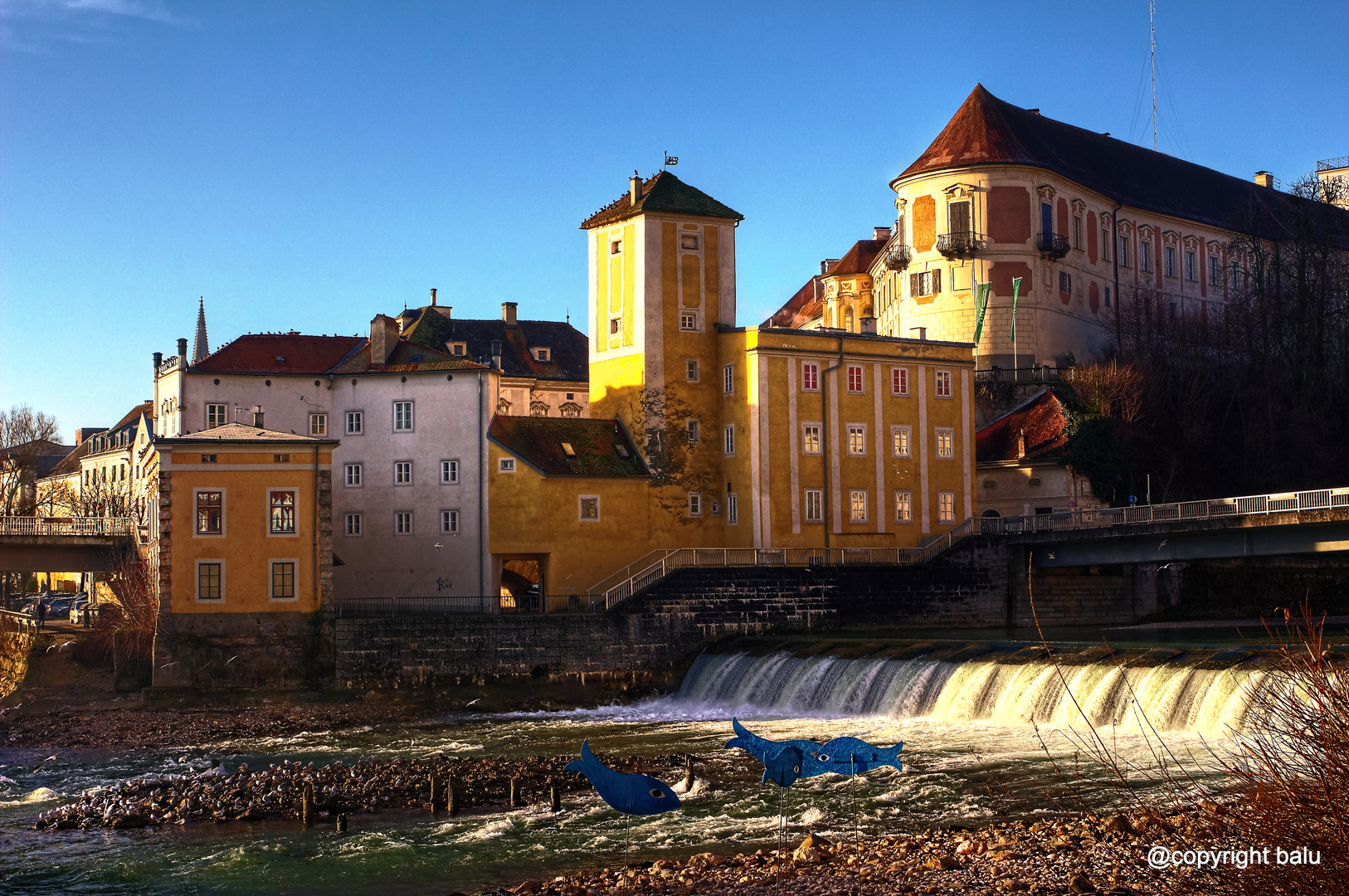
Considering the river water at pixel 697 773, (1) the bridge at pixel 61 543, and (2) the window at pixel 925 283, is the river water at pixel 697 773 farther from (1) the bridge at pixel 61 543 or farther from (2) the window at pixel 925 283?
(2) the window at pixel 925 283

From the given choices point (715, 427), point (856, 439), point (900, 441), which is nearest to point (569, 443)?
point (715, 427)

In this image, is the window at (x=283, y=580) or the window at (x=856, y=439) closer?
the window at (x=283, y=580)

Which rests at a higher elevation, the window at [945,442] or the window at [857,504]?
the window at [945,442]

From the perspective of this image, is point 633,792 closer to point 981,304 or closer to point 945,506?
point 945,506

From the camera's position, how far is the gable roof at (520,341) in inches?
3346

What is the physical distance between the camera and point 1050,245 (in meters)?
74.3

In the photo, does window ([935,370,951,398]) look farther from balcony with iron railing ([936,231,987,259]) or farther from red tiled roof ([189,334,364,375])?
red tiled roof ([189,334,364,375])

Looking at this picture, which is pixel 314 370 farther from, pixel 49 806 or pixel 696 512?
pixel 49 806

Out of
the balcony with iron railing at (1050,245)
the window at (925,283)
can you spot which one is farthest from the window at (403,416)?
the balcony with iron railing at (1050,245)

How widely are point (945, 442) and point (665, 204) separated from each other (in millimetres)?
15738

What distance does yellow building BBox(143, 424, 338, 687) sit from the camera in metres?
44.4

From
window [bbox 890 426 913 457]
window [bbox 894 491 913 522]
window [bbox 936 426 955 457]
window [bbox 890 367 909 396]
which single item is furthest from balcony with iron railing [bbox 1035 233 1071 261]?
window [bbox 894 491 913 522]

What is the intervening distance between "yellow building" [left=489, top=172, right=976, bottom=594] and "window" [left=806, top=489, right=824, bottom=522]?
0.06m

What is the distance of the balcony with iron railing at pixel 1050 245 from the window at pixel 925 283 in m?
5.40
